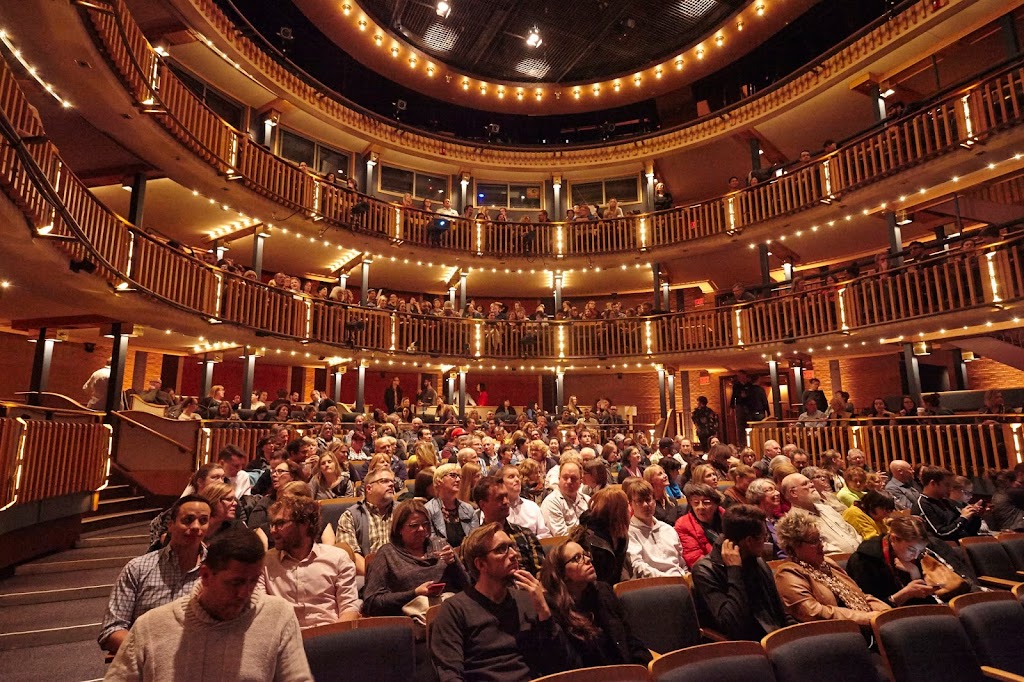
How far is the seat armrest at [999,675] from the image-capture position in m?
2.47

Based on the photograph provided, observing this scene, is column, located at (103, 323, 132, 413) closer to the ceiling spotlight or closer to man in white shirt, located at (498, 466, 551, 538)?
man in white shirt, located at (498, 466, 551, 538)

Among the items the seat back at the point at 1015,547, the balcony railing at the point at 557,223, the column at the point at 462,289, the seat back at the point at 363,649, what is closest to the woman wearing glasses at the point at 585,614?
the seat back at the point at 363,649

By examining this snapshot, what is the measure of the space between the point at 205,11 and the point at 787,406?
49.8 feet

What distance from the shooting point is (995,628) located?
2.81 meters

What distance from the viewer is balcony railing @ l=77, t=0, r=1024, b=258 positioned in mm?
7922

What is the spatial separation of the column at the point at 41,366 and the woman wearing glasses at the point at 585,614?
8.85 meters

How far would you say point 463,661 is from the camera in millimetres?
2381

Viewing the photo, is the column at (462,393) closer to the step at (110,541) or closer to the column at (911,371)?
the step at (110,541)

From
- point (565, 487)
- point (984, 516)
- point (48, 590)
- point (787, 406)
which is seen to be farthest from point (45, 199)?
point (787, 406)

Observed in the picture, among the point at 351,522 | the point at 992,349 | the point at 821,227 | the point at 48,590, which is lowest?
the point at 48,590

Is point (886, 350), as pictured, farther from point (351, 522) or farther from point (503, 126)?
point (351, 522)

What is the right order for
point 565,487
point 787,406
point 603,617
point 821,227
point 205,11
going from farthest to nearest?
point 787,406 < point 821,227 < point 205,11 < point 565,487 < point 603,617

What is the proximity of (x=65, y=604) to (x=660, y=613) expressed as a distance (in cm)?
483

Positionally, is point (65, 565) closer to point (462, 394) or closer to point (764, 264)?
point (462, 394)
